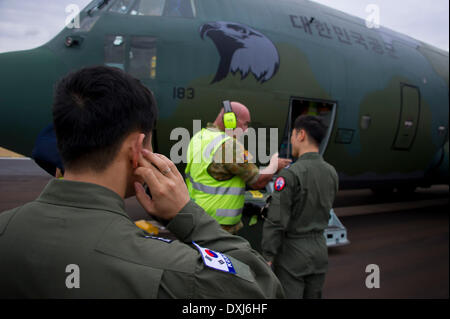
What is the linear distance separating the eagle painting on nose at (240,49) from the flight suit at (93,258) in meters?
3.71

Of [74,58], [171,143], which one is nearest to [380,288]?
[171,143]

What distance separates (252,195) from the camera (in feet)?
13.5

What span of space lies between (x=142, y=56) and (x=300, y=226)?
2.94m

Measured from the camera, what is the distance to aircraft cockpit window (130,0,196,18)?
170 inches

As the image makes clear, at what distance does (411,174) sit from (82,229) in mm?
7854

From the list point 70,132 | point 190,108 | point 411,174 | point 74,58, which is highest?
point 74,58

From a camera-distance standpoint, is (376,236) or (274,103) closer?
(274,103)

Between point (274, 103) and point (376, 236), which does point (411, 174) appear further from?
point (274, 103)

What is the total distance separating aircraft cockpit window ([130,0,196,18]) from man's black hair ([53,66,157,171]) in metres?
3.82

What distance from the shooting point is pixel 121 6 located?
4273 millimetres

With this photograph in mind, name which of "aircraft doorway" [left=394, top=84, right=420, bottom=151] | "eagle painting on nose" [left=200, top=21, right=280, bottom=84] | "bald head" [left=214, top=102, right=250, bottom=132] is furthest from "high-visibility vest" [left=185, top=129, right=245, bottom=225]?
"aircraft doorway" [left=394, top=84, right=420, bottom=151]

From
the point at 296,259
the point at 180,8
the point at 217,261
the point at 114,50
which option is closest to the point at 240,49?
the point at 180,8

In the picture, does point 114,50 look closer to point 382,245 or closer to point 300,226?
point 300,226

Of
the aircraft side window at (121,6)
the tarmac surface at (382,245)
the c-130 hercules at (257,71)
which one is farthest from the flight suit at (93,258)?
the aircraft side window at (121,6)
